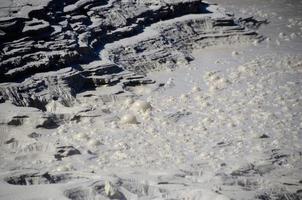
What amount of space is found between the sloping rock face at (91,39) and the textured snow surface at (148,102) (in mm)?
28

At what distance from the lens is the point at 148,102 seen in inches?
319

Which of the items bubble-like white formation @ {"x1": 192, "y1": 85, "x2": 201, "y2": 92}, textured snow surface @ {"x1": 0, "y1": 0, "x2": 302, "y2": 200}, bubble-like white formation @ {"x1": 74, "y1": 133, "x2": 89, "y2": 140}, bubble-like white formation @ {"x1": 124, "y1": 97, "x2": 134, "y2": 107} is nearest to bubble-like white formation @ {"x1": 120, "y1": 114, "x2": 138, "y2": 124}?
textured snow surface @ {"x1": 0, "y1": 0, "x2": 302, "y2": 200}

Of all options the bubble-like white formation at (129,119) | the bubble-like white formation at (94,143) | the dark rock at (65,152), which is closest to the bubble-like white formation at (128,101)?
the bubble-like white formation at (129,119)

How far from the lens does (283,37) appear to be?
1141 cm

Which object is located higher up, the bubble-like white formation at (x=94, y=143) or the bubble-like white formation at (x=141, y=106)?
the bubble-like white formation at (x=141, y=106)

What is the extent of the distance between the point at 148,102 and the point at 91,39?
8.85 ft

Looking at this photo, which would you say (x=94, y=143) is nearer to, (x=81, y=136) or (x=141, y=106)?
(x=81, y=136)

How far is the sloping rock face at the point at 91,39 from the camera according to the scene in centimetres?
816

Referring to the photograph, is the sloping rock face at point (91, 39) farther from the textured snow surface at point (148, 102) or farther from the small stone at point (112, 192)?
the small stone at point (112, 192)

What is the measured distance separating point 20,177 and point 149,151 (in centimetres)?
259

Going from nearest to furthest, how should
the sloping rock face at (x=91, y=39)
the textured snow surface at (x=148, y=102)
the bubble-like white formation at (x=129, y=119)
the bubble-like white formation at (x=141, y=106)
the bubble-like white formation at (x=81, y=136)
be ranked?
the textured snow surface at (x=148, y=102)
the bubble-like white formation at (x=81, y=136)
the bubble-like white formation at (x=129, y=119)
the bubble-like white formation at (x=141, y=106)
the sloping rock face at (x=91, y=39)

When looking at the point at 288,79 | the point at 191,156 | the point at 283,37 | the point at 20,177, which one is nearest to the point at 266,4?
the point at 283,37

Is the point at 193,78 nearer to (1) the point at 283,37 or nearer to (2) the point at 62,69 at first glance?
(2) the point at 62,69

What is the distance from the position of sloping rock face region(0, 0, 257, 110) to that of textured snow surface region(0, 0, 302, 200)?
0.03 meters
